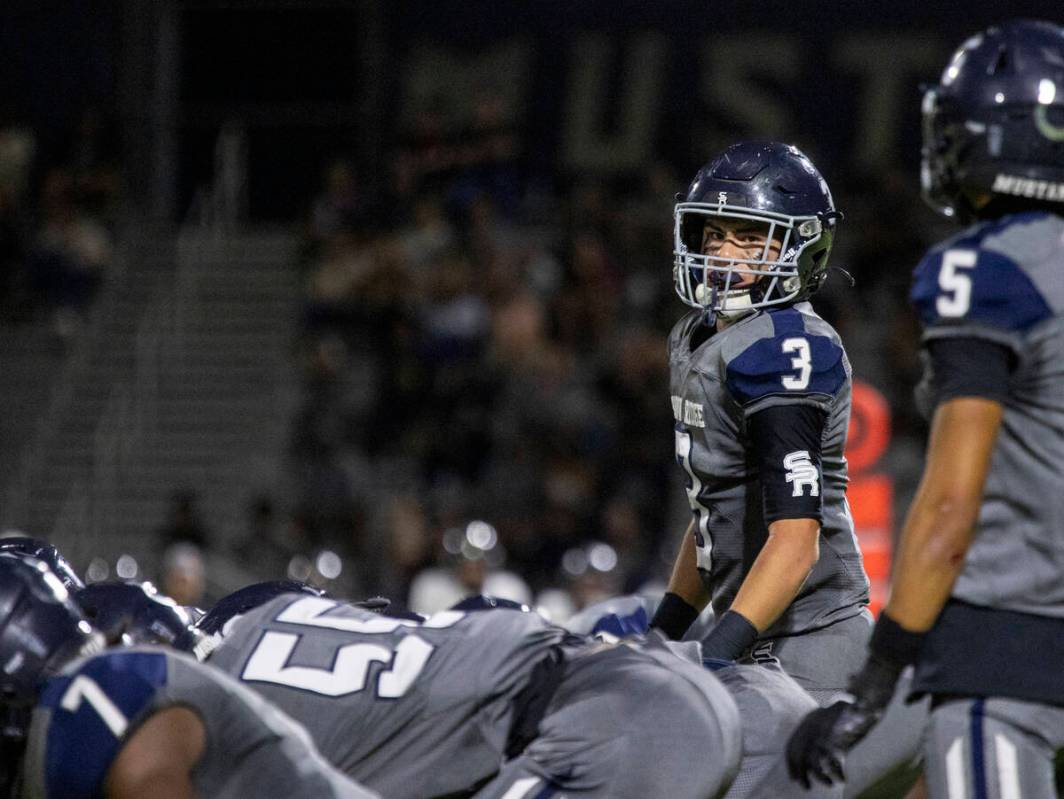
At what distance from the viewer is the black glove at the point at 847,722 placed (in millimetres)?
2855

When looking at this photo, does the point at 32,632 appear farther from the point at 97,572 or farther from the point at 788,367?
the point at 97,572

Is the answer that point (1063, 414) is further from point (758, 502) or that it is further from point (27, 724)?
point (27, 724)

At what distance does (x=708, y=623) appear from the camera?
181 inches

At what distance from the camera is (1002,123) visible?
294 centimetres

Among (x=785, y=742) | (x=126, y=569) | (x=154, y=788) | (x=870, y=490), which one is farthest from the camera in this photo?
(x=126, y=569)

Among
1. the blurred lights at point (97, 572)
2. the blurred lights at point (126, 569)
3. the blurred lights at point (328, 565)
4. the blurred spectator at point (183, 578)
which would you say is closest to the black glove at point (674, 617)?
the blurred lights at point (126, 569)

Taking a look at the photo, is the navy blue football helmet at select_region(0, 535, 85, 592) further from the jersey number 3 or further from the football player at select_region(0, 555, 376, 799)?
the jersey number 3

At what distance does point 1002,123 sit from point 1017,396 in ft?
1.55

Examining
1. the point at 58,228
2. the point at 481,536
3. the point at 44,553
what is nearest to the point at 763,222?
the point at 44,553

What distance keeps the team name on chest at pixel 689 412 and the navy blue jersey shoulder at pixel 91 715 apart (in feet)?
4.98

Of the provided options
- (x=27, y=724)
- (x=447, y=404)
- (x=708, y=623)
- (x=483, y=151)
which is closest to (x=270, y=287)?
(x=483, y=151)

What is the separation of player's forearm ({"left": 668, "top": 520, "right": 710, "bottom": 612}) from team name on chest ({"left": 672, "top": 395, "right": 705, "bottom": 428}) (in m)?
0.41

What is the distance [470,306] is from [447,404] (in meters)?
0.71

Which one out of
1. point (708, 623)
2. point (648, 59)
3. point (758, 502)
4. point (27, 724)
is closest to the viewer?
point (27, 724)
